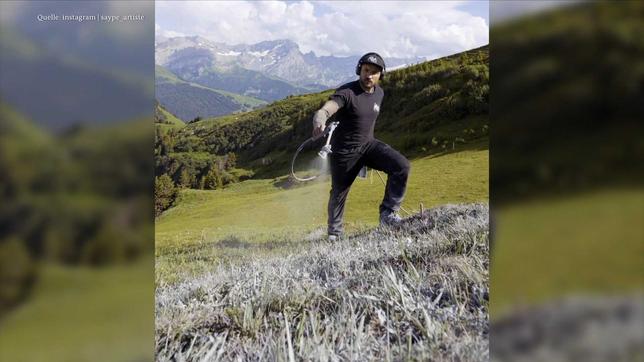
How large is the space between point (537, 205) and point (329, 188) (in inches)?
95.1

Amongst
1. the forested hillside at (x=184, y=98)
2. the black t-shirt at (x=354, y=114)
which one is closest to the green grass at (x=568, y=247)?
the black t-shirt at (x=354, y=114)

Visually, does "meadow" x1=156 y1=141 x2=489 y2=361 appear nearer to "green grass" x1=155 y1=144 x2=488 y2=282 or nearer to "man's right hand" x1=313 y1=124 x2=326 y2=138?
"green grass" x1=155 y1=144 x2=488 y2=282

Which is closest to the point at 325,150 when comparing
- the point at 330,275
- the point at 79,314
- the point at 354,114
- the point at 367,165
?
the point at 354,114

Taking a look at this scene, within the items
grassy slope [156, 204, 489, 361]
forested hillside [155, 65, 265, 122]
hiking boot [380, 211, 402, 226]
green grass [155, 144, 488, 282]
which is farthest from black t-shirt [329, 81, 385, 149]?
forested hillside [155, 65, 265, 122]

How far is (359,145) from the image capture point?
3.35m

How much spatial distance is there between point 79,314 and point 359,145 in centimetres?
209

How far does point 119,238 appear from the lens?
1.94 m

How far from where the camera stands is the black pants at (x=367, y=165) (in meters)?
3.38

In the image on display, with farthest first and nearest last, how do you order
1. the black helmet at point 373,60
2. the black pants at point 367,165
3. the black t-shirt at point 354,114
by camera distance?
the black pants at point 367,165 < the black t-shirt at point 354,114 < the black helmet at point 373,60

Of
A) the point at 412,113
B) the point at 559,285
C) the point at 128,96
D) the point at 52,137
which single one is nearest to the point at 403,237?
the point at 412,113

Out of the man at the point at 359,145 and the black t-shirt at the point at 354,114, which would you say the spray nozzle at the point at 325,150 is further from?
the black t-shirt at the point at 354,114

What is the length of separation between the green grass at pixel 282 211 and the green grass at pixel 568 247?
159cm

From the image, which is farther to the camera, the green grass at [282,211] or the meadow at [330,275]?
the green grass at [282,211]

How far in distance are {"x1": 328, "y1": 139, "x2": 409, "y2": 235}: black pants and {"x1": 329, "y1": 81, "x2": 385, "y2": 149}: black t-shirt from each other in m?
0.07
